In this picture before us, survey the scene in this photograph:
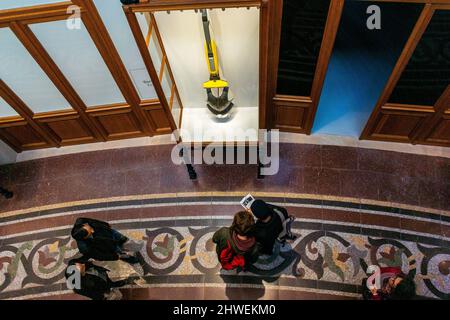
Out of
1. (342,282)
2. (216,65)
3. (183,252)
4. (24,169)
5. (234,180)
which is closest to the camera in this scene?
(216,65)

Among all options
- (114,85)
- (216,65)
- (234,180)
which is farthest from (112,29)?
(234,180)

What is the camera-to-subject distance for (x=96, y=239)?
12.0ft

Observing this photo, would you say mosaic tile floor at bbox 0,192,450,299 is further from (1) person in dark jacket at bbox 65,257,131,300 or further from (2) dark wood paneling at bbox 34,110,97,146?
(2) dark wood paneling at bbox 34,110,97,146

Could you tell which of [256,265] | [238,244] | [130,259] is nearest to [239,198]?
[256,265]

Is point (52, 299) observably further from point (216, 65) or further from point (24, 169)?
point (216, 65)

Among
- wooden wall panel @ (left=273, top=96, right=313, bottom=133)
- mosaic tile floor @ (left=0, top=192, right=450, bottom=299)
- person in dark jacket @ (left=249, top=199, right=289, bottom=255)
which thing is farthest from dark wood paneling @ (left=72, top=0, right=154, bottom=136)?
person in dark jacket @ (left=249, top=199, right=289, bottom=255)

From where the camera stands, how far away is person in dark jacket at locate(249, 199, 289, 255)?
3.37 meters

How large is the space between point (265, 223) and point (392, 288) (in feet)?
4.14

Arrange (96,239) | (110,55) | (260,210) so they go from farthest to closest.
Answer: (110,55)
(96,239)
(260,210)

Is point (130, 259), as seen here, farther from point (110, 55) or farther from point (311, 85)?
point (311, 85)

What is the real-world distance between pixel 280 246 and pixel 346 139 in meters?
1.69

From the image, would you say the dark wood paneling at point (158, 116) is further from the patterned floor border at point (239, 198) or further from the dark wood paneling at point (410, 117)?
the dark wood paneling at point (410, 117)

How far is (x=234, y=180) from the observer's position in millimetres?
4801

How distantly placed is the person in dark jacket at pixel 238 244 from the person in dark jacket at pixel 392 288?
3.78 ft
